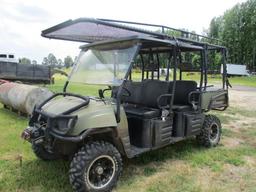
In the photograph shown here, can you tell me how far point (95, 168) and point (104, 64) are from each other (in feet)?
4.96

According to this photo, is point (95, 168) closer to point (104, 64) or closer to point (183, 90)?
point (104, 64)

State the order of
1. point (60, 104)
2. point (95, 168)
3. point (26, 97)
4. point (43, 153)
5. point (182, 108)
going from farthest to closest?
point (26, 97), point (182, 108), point (43, 153), point (60, 104), point (95, 168)

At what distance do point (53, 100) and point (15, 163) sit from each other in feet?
4.06

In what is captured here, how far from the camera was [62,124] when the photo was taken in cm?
343

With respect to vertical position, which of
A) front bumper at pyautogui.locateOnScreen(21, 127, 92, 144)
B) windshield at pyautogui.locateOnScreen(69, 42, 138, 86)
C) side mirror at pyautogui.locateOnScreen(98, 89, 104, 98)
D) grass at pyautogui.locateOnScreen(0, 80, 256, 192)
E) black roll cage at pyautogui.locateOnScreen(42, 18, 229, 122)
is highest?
black roll cage at pyautogui.locateOnScreen(42, 18, 229, 122)

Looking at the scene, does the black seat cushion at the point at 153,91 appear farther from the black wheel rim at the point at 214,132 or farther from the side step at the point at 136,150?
the black wheel rim at the point at 214,132

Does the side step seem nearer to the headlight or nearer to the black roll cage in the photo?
the black roll cage

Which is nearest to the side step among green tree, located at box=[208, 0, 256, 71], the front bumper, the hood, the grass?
the grass

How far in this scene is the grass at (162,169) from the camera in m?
3.79

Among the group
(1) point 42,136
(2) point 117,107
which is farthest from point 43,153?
(2) point 117,107

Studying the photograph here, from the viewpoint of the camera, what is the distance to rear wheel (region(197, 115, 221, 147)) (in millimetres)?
5450

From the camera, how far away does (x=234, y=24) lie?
46625mm

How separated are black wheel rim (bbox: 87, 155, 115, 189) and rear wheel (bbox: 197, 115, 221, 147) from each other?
2.43 meters

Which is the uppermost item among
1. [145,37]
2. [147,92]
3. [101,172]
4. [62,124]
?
[145,37]
